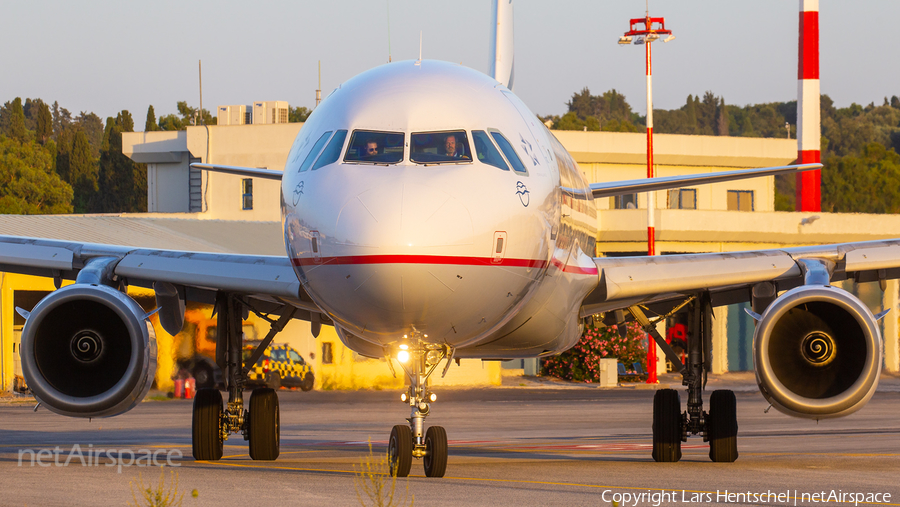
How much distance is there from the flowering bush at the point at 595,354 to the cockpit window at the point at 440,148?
109 ft

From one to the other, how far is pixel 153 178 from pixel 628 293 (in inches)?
1865

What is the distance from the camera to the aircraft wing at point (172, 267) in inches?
538

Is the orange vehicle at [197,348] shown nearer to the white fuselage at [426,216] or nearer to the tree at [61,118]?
the white fuselage at [426,216]

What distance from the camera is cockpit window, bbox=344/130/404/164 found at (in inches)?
408

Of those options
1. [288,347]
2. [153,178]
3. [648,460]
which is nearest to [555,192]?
[648,460]

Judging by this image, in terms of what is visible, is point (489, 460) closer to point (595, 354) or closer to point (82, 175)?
point (595, 354)

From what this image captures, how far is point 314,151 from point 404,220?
6.23 ft

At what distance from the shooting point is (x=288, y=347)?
1502 inches

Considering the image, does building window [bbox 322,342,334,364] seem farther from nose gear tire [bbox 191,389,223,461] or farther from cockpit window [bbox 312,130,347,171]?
cockpit window [bbox 312,130,347,171]

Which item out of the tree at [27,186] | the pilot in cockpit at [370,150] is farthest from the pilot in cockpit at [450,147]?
the tree at [27,186]

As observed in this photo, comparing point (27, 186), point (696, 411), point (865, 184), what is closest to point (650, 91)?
point (696, 411)

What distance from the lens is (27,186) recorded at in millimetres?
83500

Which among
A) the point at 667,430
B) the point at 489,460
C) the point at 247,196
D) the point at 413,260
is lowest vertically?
the point at 489,460

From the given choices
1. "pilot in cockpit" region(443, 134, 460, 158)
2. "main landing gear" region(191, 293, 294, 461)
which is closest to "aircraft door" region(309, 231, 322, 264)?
"pilot in cockpit" region(443, 134, 460, 158)
